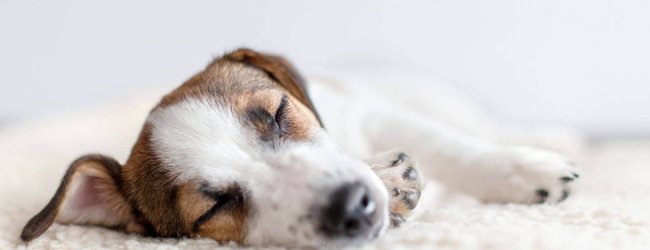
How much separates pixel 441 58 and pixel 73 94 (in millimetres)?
2117

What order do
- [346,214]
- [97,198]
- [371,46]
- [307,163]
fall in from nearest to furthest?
[346,214]
[307,163]
[97,198]
[371,46]

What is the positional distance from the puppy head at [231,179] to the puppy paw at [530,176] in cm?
49

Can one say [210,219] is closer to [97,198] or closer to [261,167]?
[261,167]

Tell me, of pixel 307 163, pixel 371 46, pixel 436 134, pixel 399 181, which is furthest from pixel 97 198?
pixel 371 46

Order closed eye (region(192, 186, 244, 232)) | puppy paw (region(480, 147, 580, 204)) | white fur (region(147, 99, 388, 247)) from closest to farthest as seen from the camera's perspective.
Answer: white fur (region(147, 99, 388, 247)) → closed eye (region(192, 186, 244, 232)) → puppy paw (region(480, 147, 580, 204))

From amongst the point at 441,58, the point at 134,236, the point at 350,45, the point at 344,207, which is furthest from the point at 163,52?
the point at 344,207

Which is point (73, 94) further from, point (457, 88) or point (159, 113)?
point (159, 113)

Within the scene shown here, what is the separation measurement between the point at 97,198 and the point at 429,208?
87 cm

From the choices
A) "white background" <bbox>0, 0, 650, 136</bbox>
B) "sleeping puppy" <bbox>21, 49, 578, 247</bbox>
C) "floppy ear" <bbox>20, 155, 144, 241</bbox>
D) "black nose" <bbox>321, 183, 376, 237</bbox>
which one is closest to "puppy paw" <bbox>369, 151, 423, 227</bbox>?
"sleeping puppy" <bbox>21, 49, 578, 247</bbox>

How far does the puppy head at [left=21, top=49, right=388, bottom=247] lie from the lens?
139cm

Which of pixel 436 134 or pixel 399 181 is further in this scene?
pixel 436 134

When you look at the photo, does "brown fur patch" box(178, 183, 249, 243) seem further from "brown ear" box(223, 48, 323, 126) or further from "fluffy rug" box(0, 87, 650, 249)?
"brown ear" box(223, 48, 323, 126)

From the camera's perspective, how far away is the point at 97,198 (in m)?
1.83

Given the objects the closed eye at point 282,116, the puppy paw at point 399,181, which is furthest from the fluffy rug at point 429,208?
the closed eye at point 282,116
